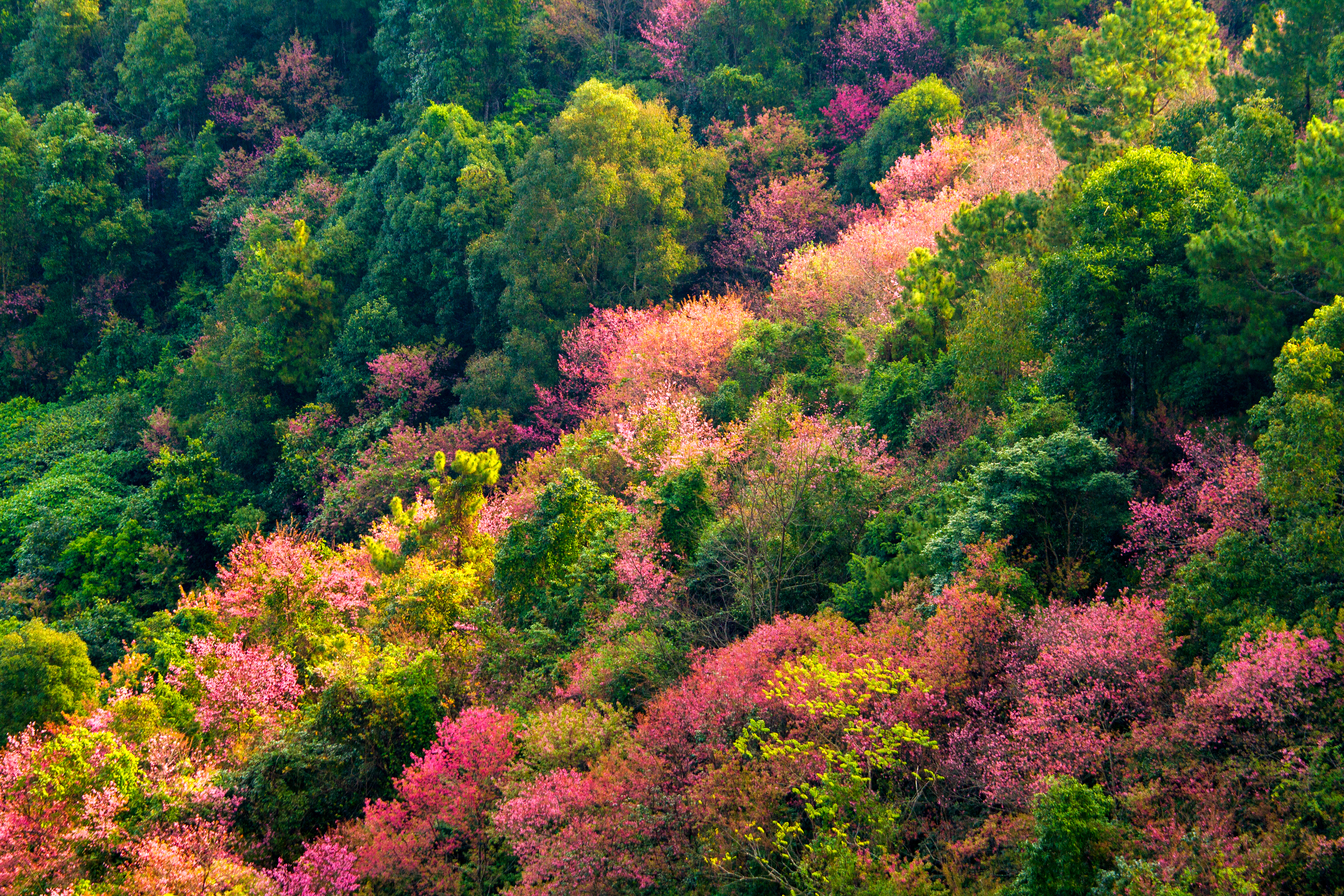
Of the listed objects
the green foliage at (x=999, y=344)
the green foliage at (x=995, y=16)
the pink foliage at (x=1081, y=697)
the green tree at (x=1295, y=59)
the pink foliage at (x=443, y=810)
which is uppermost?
the green foliage at (x=995, y=16)

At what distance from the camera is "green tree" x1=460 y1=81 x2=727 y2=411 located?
3659 centimetres

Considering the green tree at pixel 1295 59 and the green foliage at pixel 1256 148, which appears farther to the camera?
the green tree at pixel 1295 59

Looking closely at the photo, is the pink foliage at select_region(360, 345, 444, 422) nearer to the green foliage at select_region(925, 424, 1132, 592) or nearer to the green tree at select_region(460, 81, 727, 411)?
the green tree at select_region(460, 81, 727, 411)

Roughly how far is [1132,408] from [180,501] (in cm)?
3422

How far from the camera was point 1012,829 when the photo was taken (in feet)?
38.3

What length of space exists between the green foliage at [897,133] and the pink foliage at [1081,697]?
26.5 metres

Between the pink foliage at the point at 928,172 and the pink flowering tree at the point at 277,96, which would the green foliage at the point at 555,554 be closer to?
the pink foliage at the point at 928,172

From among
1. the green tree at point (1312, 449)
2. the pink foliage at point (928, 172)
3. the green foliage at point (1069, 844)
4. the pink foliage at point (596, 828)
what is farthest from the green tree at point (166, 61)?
the green foliage at point (1069, 844)

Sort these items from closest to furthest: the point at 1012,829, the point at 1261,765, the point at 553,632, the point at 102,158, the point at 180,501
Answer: the point at 1261,765
the point at 1012,829
the point at 553,632
the point at 180,501
the point at 102,158

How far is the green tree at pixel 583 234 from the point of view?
3659 cm

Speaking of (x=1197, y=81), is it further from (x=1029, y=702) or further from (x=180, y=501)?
(x=180, y=501)

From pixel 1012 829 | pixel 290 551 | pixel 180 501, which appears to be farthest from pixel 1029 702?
pixel 180 501

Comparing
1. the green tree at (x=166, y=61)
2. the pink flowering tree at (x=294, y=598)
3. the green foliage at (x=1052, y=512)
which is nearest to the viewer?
the green foliage at (x=1052, y=512)

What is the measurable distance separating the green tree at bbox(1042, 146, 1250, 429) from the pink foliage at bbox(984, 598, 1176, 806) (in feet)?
21.5
